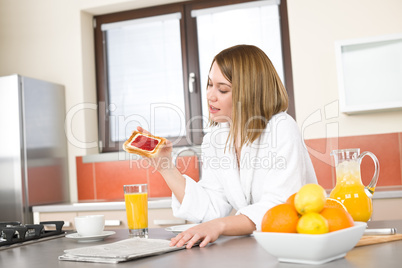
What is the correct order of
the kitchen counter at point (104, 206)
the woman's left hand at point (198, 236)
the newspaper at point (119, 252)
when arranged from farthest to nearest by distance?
the kitchen counter at point (104, 206)
the woman's left hand at point (198, 236)
the newspaper at point (119, 252)

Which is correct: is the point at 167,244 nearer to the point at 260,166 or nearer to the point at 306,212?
the point at 306,212

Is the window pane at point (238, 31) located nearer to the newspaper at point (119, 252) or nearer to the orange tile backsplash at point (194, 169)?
the orange tile backsplash at point (194, 169)

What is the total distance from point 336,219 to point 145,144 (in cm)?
77

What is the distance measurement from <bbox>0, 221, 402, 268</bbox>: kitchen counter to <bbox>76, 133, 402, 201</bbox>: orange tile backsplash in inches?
A: 67.1

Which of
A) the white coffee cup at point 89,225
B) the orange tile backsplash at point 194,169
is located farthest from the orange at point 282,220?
the orange tile backsplash at point 194,169

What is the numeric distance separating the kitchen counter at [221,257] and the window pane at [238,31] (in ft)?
7.42

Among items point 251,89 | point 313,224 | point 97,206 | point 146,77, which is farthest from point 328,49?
point 313,224

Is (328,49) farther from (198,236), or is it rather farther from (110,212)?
(198,236)

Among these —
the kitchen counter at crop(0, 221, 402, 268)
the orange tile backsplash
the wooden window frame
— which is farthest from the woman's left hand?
the wooden window frame

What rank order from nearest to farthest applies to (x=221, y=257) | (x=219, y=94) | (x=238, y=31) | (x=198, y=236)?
(x=221, y=257) → (x=198, y=236) → (x=219, y=94) → (x=238, y=31)

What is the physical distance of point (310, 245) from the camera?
33.5 inches

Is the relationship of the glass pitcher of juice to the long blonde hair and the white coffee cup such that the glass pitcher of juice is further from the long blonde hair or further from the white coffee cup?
the white coffee cup

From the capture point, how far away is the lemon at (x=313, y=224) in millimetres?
863

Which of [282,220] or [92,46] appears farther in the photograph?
[92,46]
